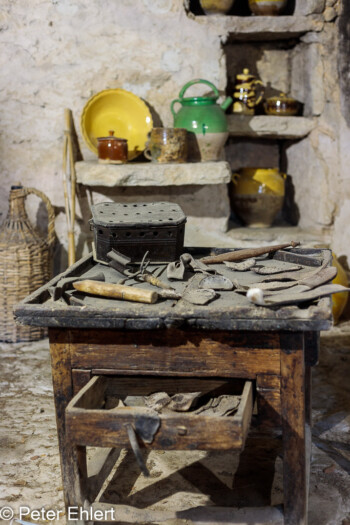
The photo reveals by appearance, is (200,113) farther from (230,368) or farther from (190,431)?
(190,431)

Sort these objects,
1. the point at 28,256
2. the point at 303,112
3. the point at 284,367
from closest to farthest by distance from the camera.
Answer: the point at 284,367
the point at 28,256
the point at 303,112

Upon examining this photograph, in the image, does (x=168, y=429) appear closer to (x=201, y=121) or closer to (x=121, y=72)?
(x=201, y=121)

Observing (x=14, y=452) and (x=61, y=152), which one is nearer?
(x=14, y=452)

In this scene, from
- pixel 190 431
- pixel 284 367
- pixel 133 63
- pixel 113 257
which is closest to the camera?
pixel 190 431

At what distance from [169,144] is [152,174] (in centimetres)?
21

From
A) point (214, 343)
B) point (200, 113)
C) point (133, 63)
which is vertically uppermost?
point (133, 63)

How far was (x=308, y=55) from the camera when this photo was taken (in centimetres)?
419

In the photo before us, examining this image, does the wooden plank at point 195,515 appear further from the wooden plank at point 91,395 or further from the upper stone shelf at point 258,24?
the upper stone shelf at point 258,24

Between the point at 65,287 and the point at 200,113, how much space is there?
88.2 inches

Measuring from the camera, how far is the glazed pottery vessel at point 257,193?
13.9 feet

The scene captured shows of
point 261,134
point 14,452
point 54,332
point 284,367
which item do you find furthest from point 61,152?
point 284,367

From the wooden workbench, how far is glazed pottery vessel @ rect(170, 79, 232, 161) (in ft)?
7.27

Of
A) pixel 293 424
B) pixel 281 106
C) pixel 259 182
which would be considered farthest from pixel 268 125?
pixel 293 424

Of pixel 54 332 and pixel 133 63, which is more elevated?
pixel 133 63
